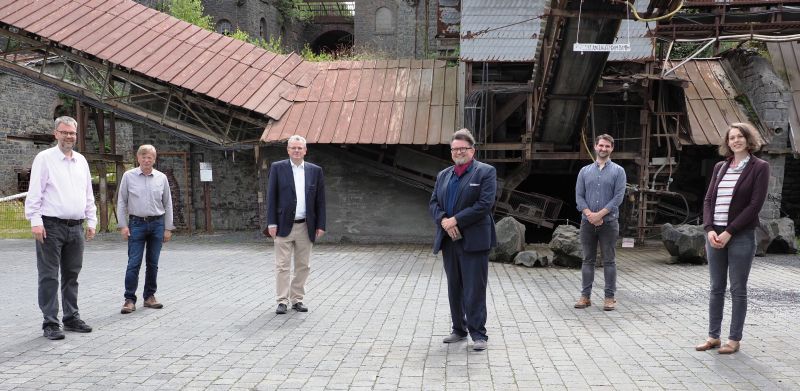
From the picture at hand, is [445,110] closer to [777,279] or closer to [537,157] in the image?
[537,157]

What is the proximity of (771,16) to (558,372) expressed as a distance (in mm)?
12979

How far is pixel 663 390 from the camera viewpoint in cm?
386

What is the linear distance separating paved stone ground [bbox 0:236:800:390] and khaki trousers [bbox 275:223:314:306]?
0.26m

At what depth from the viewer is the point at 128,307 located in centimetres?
624

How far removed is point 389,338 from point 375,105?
936 centimetres

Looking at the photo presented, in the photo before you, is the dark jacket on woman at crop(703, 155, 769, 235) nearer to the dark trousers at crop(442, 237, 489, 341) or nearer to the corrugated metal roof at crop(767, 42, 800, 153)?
the dark trousers at crop(442, 237, 489, 341)

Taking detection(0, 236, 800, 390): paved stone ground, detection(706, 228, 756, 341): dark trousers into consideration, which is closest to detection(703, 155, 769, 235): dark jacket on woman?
detection(706, 228, 756, 341): dark trousers

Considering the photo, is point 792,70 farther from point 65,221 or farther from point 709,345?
point 65,221

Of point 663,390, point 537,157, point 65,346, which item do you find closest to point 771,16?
point 537,157

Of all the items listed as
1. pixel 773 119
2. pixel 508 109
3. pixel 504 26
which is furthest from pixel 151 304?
pixel 773 119

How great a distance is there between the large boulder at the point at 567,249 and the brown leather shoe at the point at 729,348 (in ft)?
16.7

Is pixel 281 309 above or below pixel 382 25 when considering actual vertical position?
below

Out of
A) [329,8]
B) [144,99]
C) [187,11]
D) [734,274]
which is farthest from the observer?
[329,8]

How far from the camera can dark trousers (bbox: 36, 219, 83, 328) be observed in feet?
17.1
